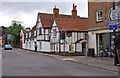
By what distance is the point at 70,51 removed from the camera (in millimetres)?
42219

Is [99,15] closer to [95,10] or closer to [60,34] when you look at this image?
[95,10]

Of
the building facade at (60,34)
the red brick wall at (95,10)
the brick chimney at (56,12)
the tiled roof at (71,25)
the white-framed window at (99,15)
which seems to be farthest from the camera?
the brick chimney at (56,12)

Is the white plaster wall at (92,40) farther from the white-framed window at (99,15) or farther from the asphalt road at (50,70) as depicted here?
the asphalt road at (50,70)

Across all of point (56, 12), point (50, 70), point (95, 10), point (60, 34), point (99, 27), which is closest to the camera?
point (50, 70)

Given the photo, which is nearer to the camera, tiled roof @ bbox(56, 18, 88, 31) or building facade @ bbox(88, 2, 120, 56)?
building facade @ bbox(88, 2, 120, 56)

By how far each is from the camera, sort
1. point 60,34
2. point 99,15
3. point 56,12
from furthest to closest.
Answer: point 56,12 → point 60,34 → point 99,15

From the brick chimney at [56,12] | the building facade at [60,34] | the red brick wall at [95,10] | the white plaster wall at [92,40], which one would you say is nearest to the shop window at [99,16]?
the red brick wall at [95,10]

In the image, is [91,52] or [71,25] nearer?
[91,52]

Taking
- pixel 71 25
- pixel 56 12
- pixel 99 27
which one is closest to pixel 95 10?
pixel 99 27

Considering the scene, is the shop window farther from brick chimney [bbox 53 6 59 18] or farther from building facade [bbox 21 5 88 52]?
brick chimney [bbox 53 6 59 18]

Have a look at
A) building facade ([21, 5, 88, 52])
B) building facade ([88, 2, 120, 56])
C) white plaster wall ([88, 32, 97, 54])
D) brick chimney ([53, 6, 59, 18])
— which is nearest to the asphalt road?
building facade ([88, 2, 120, 56])

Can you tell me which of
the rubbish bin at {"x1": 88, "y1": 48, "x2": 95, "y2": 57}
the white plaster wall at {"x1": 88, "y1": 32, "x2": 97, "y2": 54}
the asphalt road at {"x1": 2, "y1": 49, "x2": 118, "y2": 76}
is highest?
the white plaster wall at {"x1": 88, "y1": 32, "x2": 97, "y2": 54}

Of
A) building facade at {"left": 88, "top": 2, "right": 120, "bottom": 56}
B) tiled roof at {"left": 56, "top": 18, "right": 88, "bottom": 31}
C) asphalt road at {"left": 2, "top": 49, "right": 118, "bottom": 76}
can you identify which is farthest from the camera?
tiled roof at {"left": 56, "top": 18, "right": 88, "bottom": 31}

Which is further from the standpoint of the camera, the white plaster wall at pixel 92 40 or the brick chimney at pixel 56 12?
the brick chimney at pixel 56 12
